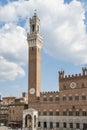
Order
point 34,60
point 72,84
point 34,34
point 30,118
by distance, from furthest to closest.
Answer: point 34,34 < point 34,60 < point 30,118 < point 72,84

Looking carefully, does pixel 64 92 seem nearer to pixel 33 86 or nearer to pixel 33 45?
pixel 33 86

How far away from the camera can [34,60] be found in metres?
70.4

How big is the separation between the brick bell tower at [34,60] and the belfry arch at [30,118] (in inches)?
83.7

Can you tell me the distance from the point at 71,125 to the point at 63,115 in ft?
10.8

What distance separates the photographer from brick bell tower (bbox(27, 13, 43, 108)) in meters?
68.9

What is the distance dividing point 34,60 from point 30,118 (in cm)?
1490

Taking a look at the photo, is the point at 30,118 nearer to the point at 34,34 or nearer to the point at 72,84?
the point at 72,84

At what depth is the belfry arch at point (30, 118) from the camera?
65.8 meters

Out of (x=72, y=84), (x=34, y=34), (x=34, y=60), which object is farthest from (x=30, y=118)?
(x=34, y=34)

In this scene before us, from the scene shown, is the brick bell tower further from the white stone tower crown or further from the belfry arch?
the belfry arch

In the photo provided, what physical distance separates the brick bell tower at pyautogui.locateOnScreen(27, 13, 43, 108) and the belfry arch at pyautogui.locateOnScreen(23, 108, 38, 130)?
2.13 metres

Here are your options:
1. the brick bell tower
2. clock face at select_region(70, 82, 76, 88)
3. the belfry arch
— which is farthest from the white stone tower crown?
the belfry arch

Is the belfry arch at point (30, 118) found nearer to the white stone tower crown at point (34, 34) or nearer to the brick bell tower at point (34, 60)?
the brick bell tower at point (34, 60)

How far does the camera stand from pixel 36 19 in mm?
73688
